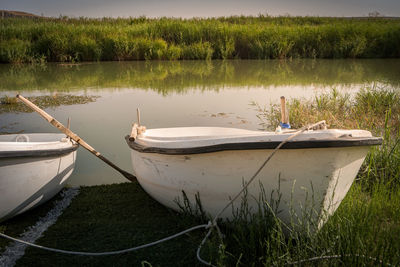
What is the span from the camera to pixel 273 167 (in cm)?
244

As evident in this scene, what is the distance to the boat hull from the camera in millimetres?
2354

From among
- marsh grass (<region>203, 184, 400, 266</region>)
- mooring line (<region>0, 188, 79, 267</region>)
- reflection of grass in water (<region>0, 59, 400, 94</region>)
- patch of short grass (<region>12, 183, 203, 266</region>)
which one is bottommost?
mooring line (<region>0, 188, 79, 267</region>)

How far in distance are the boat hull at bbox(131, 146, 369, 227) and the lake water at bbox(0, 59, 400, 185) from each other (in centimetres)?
171

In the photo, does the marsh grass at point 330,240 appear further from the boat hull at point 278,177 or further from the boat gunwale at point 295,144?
the boat gunwale at point 295,144

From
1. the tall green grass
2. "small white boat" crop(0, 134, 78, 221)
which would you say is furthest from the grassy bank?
the tall green grass

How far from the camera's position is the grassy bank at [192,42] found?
13930mm

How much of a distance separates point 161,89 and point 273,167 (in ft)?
23.8

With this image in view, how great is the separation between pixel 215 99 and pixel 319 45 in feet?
28.1

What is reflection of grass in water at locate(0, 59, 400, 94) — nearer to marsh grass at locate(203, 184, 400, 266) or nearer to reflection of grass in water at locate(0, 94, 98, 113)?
reflection of grass in water at locate(0, 94, 98, 113)

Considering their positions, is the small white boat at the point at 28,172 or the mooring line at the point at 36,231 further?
the small white boat at the point at 28,172

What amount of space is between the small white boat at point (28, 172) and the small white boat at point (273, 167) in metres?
0.89

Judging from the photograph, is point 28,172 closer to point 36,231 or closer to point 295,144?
point 36,231

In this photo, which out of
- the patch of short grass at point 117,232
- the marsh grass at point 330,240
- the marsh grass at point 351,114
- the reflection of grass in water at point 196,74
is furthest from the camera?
the reflection of grass in water at point 196,74

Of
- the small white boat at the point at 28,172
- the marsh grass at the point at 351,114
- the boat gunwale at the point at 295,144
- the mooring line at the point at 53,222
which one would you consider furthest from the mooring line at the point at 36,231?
the marsh grass at the point at 351,114
